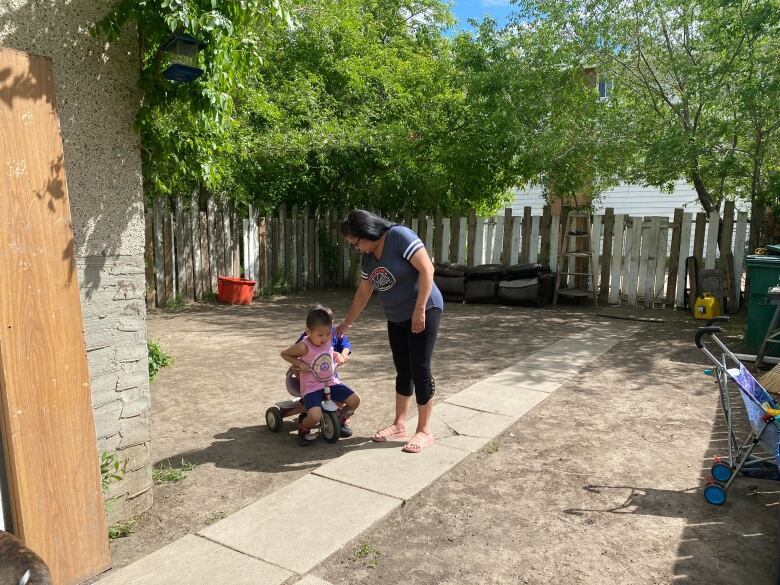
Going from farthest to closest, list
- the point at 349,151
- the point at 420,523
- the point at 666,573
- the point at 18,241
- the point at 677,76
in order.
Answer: the point at 349,151
the point at 677,76
the point at 420,523
the point at 666,573
the point at 18,241

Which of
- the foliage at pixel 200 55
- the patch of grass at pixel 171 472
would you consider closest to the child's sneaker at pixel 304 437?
the patch of grass at pixel 171 472

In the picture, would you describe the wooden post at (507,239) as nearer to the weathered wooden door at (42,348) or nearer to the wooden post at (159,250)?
the wooden post at (159,250)

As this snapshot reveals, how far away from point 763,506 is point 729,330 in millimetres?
5946

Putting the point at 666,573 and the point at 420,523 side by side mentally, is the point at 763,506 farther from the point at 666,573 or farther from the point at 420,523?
the point at 420,523

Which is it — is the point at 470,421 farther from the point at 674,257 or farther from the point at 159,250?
the point at 159,250

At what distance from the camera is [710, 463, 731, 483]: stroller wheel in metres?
3.71

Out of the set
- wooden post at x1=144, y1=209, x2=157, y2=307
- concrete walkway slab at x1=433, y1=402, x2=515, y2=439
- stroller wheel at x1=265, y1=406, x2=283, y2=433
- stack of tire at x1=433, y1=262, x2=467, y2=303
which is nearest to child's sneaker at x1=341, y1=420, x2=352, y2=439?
stroller wheel at x1=265, y1=406, x2=283, y2=433

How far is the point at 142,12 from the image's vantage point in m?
2.99

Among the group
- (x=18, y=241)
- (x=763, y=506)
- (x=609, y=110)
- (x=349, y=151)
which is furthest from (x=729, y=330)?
(x=18, y=241)

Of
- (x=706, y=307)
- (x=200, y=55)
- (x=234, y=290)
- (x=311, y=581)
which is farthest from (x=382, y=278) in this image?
(x=234, y=290)

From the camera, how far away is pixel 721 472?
147 inches

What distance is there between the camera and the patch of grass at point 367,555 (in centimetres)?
302

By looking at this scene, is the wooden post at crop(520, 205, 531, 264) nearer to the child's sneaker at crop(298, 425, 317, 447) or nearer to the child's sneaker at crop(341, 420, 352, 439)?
the child's sneaker at crop(341, 420, 352, 439)

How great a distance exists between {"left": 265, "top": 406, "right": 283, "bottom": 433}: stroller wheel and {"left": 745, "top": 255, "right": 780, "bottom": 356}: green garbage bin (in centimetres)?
560
